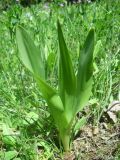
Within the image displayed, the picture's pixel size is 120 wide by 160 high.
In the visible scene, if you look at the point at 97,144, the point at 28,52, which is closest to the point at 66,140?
the point at 97,144

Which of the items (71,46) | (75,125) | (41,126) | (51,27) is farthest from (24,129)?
(51,27)

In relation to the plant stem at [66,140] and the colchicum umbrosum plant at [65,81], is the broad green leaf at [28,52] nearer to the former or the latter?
the colchicum umbrosum plant at [65,81]

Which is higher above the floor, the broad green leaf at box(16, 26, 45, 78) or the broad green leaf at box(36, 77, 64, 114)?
the broad green leaf at box(16, 26, 45, 78)

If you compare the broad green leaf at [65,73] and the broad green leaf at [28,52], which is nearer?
the broad green leaf at [65,73]

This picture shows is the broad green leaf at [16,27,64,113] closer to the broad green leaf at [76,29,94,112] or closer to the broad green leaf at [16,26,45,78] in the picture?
the broad green leaf at [16,26,45,78]

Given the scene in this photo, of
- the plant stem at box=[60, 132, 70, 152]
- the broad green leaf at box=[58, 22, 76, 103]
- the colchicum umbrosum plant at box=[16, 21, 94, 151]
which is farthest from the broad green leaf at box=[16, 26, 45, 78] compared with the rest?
the plant stem at box=[60, 132, 70, 152]

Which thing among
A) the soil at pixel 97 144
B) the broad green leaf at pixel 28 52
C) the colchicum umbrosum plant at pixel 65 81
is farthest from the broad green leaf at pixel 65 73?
the soil at pixel 97 144

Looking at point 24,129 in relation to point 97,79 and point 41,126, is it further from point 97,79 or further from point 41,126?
point 97,79
